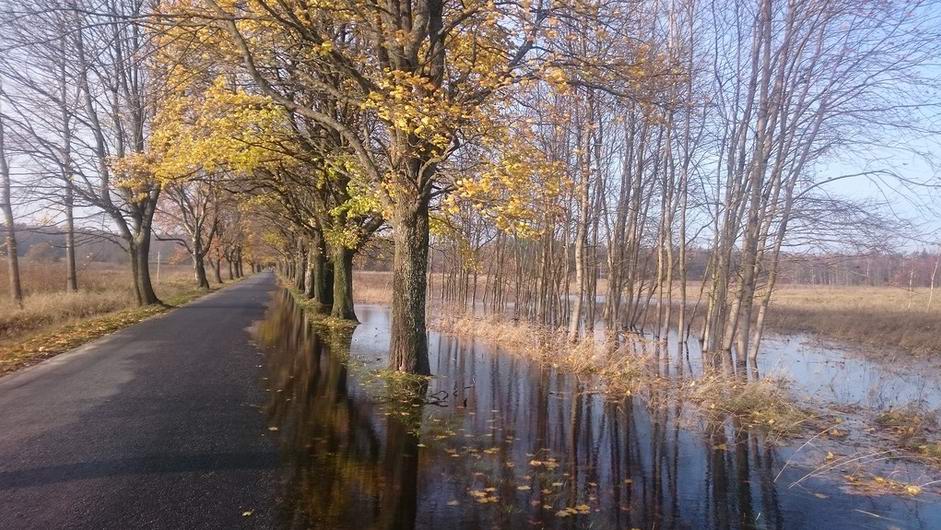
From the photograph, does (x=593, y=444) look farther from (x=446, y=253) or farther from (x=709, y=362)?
(x=446, y=253)

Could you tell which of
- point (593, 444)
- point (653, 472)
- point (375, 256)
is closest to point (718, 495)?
point (653, 472)

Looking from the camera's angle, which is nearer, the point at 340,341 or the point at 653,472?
the point at 653,472

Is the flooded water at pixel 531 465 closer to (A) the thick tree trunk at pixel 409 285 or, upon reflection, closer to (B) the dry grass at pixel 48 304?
(A) the thick tree trunk at pixel 409 285

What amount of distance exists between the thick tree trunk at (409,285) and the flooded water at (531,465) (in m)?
0.52

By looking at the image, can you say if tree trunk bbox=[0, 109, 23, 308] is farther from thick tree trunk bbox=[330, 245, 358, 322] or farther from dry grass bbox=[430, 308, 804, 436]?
dry grass bbox=[430, 308, 804, 436]

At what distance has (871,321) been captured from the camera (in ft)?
81.9

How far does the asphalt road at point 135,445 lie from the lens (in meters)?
4.22

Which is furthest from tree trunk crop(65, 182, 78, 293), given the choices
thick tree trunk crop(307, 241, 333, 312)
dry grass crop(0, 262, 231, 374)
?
thick tree trunk crop(307, 241, 333, 312)

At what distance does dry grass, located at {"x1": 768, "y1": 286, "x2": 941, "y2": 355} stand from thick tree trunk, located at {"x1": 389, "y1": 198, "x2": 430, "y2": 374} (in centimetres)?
1791

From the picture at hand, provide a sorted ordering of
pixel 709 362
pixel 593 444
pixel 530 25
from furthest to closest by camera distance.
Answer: pixel 709 362 → pixel 530 25 → pixel 593 444

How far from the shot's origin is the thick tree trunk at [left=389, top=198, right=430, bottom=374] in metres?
9.33

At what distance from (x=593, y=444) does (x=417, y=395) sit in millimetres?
2812

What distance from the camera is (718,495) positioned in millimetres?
5332

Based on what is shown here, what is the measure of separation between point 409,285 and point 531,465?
423 cm
